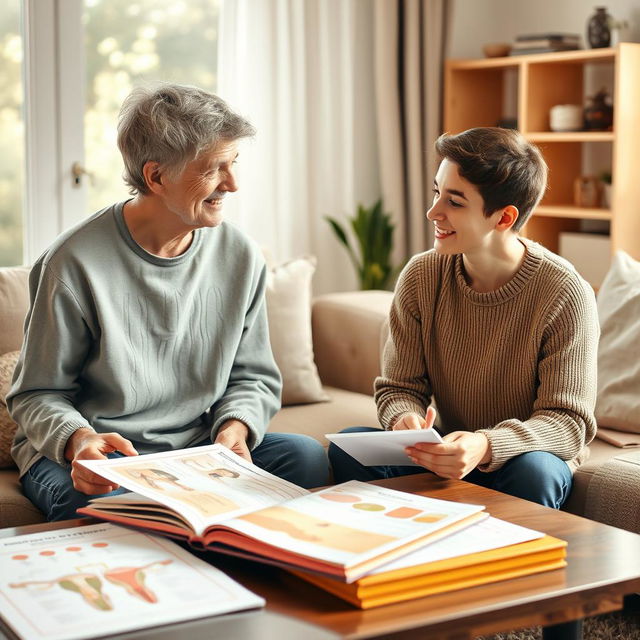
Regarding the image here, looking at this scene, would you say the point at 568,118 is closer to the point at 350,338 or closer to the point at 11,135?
the point at 350,338

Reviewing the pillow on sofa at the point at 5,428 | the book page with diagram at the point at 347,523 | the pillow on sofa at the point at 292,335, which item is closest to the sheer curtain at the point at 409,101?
the pillow on sofa at the point at 292,335

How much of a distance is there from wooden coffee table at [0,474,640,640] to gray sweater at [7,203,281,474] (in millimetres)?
646

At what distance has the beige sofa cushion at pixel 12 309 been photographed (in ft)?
7.84

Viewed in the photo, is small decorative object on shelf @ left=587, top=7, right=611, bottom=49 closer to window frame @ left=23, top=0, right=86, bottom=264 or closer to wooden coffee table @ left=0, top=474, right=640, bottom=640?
window frame @ left=23, top=0, right=86, bottom=264

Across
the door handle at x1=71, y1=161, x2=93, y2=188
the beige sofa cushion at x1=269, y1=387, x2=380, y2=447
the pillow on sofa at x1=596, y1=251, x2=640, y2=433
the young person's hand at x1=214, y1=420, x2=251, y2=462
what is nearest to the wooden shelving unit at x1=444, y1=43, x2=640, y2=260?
the pillow on sofa at x1=596, y1=251, x2=640, y2=433

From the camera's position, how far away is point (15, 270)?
98.5 inches

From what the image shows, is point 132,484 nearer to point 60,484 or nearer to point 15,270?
point 60,484

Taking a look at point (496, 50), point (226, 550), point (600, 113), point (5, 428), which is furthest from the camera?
point (496, 50)

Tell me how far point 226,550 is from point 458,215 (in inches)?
38.7

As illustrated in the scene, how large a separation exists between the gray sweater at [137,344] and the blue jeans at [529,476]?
0.27 m

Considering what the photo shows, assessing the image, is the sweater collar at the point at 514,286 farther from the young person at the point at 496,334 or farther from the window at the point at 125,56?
the window at the point at 125,56

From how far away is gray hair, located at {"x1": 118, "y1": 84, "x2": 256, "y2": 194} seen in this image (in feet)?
6.31

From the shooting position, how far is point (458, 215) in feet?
6.66

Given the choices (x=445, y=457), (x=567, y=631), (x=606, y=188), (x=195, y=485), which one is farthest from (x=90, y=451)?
(x=606, y=188)
